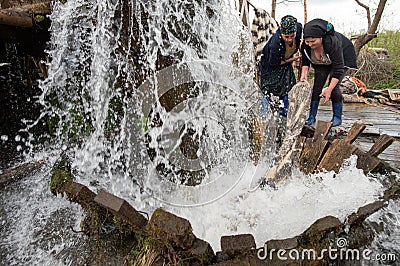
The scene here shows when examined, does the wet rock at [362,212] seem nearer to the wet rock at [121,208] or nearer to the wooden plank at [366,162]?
the wooden plank at [366,162]

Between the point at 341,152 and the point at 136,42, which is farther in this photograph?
the point at 341,152

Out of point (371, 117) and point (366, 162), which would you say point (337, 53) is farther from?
point (371, 117)

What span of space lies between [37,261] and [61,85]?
1334 millimetres

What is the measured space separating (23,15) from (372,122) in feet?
18.0

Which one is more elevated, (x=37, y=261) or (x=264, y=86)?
(x=264, y=86)

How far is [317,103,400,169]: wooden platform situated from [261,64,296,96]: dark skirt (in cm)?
116

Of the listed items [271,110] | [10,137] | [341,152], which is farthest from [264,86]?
[10,137]

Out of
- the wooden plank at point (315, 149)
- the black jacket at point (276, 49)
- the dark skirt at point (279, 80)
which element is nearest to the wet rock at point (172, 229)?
the wooden plank at point (315, 149)

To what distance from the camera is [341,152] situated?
2637 millimetres

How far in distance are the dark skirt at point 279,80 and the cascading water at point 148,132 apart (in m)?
1.55

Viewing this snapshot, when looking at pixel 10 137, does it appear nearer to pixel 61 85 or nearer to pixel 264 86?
pixel 61 85

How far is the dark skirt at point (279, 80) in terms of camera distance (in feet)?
13.1

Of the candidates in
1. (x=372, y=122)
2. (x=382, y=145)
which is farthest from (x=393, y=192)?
(x=372, y=122)

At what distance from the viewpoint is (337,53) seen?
11.7 feet
